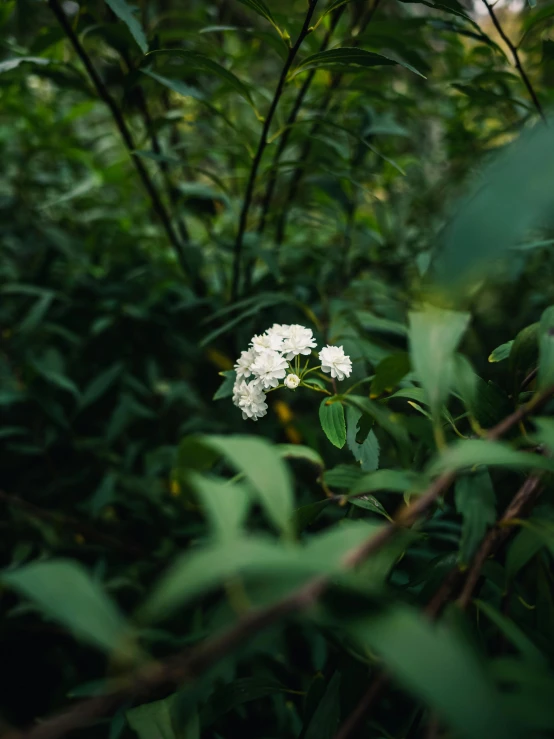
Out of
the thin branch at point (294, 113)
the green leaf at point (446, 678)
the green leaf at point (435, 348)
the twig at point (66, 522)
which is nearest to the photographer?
the green leaf at point (446, 678)

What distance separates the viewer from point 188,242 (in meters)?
0.91

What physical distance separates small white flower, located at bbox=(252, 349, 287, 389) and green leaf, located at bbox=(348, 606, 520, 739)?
27 centimetres

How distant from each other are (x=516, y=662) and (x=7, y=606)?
958 millimetres

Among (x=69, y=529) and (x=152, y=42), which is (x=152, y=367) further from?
(x=152, y=42)

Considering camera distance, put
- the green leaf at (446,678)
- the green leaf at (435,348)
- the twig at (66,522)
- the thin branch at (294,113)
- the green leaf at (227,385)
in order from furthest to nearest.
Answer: the twig at (66,522) → the thin branch at (294,113) → the green leaf at (227,385) → the green leaf at (435,348) → the green leaf at (446,678)

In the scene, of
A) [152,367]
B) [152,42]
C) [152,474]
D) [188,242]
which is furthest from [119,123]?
[152,474]

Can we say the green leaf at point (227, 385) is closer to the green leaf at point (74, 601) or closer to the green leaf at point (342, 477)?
the green leaf at point (342, 477)

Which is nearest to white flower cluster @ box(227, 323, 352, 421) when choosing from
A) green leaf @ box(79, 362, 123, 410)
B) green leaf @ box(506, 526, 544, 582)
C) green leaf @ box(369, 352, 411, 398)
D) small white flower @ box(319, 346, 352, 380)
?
small white flower @ box(319, 346, 352, 380)

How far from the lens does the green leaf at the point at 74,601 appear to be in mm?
214

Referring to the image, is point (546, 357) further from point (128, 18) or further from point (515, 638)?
point (128, 18)

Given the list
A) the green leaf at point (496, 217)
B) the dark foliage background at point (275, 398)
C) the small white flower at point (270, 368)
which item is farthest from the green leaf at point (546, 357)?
the small white flower at point (270, 368)

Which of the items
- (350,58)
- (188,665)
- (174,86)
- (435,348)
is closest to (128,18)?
(174,86)

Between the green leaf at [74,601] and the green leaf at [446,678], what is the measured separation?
0.11 metres

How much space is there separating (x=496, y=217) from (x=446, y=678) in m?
0.20
